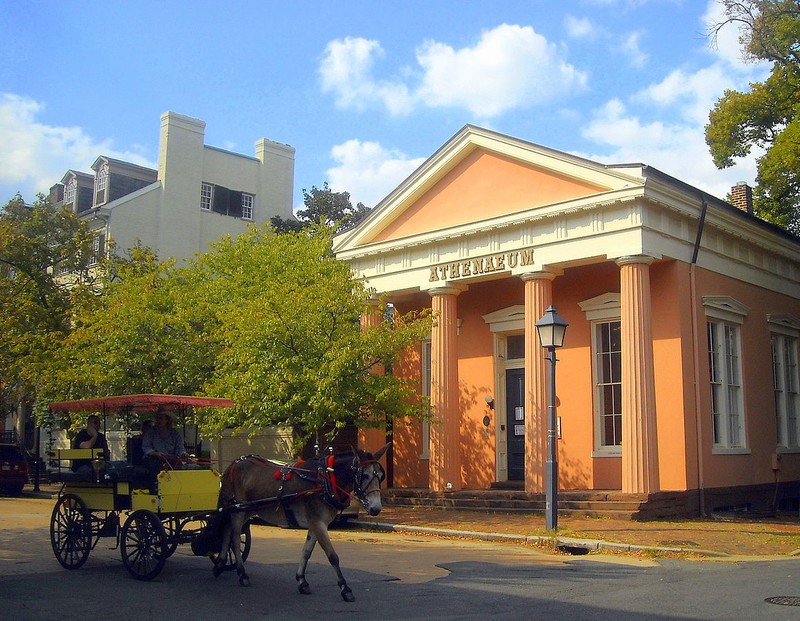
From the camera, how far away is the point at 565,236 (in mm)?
18719

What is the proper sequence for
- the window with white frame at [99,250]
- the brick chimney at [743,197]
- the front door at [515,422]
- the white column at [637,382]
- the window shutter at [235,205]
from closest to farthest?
the white column at [637,382], the front door at [515,422], the brick chimney at [743,197], the window with white frame at [99,250], the window shutter at [235,205]

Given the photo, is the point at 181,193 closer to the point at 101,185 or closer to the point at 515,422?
the point at 101,185

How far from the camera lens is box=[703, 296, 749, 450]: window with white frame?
1948cm

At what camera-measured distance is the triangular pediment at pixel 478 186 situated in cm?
1898

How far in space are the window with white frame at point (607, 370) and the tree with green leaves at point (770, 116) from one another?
17.6 feet

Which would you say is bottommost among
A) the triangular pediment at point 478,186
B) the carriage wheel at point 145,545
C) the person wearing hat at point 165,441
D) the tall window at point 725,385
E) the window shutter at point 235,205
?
the carriage wheel at point 145,545

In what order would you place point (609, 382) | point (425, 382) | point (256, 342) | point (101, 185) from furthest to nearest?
1. point (101, 185)
2. point (425, 382)
3. point (609, 382)
4. point (256, 342)

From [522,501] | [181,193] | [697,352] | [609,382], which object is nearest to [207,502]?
[522,501]

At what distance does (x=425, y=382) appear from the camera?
74.9 feet

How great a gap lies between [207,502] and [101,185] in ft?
104

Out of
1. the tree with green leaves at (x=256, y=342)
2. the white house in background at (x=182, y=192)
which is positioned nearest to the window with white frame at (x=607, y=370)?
the tree with green leaves at (x=256, y=342)

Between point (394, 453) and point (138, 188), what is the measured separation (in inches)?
873

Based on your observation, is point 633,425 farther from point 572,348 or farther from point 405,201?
point 405,201

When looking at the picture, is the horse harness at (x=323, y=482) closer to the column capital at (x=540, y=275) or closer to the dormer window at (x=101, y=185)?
the column capital at (x=540, y=275)
